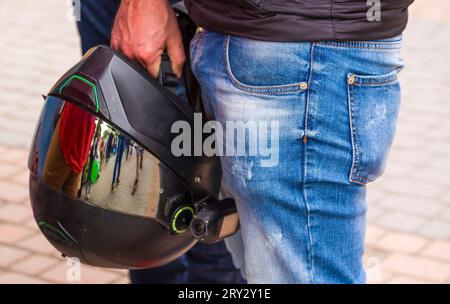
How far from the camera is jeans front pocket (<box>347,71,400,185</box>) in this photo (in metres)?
1.67

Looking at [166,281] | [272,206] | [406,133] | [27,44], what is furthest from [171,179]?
[27,44]

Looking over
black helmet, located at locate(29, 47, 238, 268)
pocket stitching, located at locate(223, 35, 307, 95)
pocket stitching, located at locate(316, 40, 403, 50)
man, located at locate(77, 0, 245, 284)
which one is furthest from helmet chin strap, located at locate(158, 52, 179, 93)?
man, located at locate(77, 0, 245, 284)

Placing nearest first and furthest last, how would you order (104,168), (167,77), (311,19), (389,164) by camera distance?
(311,19), (104,168), (167,77), (389,164)

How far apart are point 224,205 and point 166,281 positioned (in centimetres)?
83

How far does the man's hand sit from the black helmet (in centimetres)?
5

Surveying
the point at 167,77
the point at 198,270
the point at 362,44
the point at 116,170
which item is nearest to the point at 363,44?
the point at 362,44

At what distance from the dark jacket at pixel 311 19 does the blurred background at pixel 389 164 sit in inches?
39.3

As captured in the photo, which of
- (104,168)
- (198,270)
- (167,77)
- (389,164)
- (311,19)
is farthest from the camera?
(389,164)

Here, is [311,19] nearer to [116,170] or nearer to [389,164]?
[116,170]

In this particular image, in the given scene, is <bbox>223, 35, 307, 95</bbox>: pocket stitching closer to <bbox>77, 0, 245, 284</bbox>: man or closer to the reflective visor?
the reflective visor

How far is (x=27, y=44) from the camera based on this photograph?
221 inches

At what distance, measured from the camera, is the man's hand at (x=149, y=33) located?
1.87 meters

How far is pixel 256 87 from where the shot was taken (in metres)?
1.68

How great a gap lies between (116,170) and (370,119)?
531mm
